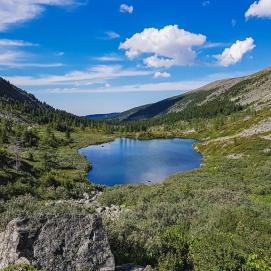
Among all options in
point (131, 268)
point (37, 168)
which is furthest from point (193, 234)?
point (37, 168)

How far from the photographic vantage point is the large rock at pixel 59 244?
44.9ft

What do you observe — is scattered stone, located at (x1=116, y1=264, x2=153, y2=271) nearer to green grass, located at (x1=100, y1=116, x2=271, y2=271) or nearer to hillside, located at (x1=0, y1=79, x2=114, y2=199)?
green grass, located at (x1=100, y1=116, x2=271, y2=271)

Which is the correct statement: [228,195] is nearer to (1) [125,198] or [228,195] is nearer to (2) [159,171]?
(1) [125,198]

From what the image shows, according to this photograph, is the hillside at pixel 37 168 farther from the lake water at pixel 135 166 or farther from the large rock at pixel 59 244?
the large rock at pixel 59 244

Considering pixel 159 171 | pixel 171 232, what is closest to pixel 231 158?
pixel 159 171

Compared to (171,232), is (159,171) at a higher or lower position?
lower

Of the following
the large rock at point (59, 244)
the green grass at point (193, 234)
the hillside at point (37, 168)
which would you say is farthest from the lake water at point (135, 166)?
the large rock at point (59, 244)

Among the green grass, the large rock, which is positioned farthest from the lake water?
the large rock

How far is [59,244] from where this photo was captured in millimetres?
14141

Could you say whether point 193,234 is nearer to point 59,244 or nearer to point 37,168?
point 59,244

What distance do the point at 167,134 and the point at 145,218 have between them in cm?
16783

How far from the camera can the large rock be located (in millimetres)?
13688

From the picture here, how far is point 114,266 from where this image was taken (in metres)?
14.0

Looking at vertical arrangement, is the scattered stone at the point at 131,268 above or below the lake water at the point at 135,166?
above
